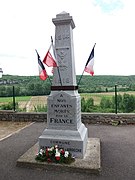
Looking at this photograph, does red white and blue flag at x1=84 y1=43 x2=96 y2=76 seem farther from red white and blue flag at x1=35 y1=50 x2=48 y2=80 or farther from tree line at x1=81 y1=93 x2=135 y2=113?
tree line at x1=81 y1=93 x2=135 y2=113

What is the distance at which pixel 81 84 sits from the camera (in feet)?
31.0

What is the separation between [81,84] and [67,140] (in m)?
5.18

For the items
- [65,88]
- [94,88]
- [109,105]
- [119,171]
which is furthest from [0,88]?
[119,171]

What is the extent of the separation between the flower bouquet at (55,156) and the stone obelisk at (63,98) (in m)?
0.26

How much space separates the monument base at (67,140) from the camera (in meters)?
4.45

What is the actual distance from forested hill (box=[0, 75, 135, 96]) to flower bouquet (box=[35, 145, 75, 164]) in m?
5.22

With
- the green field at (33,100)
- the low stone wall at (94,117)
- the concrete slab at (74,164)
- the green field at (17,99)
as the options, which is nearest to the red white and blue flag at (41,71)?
the concrete slab at (74,164)

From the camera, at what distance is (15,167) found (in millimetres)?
4148

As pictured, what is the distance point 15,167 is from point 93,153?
6.05 feet

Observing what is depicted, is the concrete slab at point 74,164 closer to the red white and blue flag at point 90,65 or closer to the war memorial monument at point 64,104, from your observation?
the war memorial monument at point 64,104

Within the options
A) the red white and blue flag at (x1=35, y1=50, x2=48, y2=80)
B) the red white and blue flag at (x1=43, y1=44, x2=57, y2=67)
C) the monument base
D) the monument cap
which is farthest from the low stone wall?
the monument cap

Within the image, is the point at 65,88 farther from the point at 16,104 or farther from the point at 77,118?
the point at 16,104

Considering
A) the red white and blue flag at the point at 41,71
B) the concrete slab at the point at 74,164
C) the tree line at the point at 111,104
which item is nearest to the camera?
the concrete slab at the point at 74,164

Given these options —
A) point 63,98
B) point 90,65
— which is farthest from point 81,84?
point 63,98
